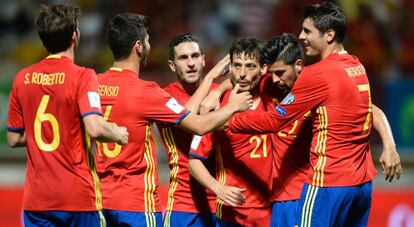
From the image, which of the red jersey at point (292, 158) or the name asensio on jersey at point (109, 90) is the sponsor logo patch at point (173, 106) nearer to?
the name asensio on jersey at point (109, 90)

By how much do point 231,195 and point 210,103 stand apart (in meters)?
0.81

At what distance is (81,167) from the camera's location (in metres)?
6.24

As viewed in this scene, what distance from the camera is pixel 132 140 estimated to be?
22.4ft

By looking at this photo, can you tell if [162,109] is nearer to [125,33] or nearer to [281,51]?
[125,33]

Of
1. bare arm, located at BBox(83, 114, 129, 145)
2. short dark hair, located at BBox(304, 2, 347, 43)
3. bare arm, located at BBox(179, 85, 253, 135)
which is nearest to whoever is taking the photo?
bare arm, located at BBox(83, 114, 129, 145)

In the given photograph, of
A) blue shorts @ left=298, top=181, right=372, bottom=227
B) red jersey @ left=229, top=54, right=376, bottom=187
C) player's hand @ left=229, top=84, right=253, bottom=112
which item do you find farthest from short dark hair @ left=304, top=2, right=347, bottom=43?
blue shorts @ left=298, top=181, right=372, bottom=227

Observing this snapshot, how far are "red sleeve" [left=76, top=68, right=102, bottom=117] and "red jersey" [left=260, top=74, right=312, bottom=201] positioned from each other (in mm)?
1800

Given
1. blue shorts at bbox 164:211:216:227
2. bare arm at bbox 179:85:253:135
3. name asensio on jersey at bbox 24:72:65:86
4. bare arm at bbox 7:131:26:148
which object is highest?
name asensio on jersey at bbox 24:72:65:86

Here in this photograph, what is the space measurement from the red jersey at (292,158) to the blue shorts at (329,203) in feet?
1.17

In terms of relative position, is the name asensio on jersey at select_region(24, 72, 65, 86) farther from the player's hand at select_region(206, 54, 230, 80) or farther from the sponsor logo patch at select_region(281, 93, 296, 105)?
the sponsor logo patch at select_region(281, 93, 296, 105)

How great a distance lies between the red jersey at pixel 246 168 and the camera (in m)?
7.37

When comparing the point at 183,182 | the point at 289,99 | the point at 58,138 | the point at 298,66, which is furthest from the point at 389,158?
the point at 58,138

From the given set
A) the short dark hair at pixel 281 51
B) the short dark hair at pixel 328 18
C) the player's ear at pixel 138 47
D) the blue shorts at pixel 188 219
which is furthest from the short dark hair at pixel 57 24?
the blue shorts at pixel 188 219

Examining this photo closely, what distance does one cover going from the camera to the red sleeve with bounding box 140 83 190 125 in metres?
6.76
